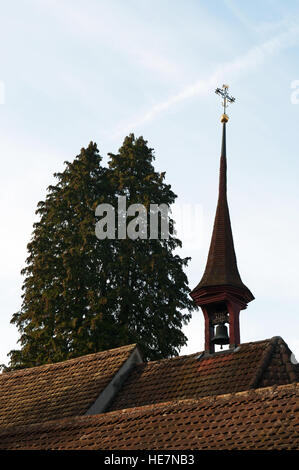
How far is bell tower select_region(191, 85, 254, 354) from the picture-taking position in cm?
2121

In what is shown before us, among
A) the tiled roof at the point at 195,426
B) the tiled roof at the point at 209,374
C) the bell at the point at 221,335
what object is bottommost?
the tiled roof at the point at 195,426

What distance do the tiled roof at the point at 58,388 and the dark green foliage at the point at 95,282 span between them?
150 inches

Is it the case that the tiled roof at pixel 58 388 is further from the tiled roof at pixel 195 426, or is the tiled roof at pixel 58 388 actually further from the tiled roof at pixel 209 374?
the tiled roof at pixel 195 426

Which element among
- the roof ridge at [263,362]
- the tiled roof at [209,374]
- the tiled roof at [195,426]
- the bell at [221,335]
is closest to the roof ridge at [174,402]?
the tiled roof at [195,426]

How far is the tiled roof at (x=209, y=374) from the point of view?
1889cm

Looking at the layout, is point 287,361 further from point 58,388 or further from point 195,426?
point 58,388

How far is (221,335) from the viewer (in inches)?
835

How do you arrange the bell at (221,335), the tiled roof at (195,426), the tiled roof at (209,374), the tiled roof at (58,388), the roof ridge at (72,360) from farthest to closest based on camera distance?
1. the roof ridge at (72,360)
2. the tiled roof at (58,388)
3. the bell at (221,335)
4. the tiled roof at (209,374)
5. the tiled roof at (195,426)

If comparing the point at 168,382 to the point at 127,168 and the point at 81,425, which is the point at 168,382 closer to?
the point at 81,425

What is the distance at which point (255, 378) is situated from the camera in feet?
61.1

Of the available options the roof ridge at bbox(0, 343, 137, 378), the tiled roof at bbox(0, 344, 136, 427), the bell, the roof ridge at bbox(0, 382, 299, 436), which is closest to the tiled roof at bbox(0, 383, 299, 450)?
the roof ridge at bbox(0, 382, 299, 436)

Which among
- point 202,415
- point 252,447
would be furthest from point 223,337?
point 252,447

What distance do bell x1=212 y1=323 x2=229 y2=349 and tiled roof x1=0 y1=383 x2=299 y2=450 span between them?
4.96 metres

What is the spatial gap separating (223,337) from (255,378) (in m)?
2.61
